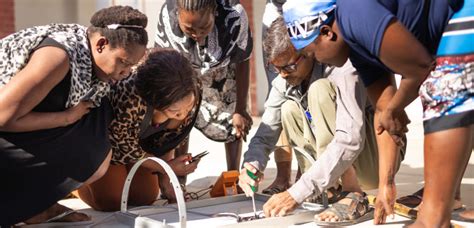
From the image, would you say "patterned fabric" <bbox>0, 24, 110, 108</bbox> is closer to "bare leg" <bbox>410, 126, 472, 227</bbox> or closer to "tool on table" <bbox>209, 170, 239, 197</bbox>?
"tool on table" <bbox>209, 170, 239, 197</bbox>

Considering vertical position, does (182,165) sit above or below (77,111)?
→ below

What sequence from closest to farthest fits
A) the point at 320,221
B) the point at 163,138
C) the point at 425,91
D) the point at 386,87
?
1. the point at 425,91
2. the point at 386,87
3. the point at 320,221
4. the point at 163,138

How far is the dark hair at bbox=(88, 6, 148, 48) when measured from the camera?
3162 mm

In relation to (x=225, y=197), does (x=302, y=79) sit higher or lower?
higher

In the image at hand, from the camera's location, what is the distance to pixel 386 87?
2953mm

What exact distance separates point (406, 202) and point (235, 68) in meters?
1.26

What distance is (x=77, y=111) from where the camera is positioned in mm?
3221

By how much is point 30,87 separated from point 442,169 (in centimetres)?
150

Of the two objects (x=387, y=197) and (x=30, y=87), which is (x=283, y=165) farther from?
(x=30, y=87)

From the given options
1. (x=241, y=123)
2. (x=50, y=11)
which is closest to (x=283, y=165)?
(x=241, y=123)

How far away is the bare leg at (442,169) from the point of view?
2553 mm

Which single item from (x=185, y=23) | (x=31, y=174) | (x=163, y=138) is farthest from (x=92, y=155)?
(x=185, y=23)

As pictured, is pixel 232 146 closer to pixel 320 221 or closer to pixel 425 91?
pixel 320 221

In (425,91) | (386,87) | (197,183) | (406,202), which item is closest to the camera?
(425,91)
